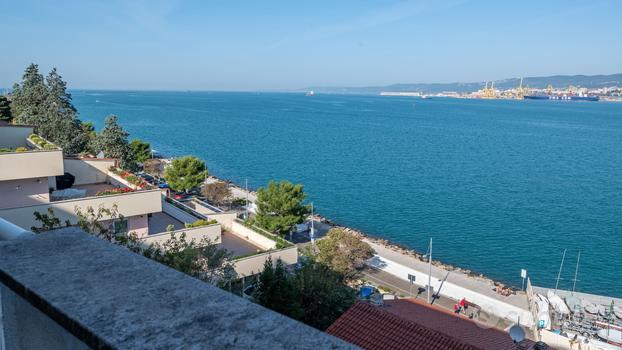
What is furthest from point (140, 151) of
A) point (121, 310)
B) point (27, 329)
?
point (121, 310)

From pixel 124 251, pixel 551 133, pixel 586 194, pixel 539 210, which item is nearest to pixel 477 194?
pixel 539 210

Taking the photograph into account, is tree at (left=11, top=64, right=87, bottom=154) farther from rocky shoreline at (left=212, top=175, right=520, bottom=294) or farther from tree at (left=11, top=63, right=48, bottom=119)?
rocky shoreline at (left=212, top=175, right=520, bottom=294)

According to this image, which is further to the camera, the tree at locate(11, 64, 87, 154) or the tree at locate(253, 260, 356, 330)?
the tree at locate(11, 64, 87, 154)

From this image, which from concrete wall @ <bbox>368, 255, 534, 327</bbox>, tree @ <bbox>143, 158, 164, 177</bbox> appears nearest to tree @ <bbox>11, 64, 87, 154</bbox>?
tree @ <bbox>143, 158, 164, 177</bbox>

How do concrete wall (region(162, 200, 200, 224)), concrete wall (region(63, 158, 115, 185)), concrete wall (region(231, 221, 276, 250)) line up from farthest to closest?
concrete wall (region(63, 158, 115, 185)), concrete wall (region(231, 221, 276, 250)), concrete wall (region(162, 200, 200, 224))

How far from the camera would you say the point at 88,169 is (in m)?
22.2

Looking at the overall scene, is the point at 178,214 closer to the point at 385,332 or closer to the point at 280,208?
the point at 280,208

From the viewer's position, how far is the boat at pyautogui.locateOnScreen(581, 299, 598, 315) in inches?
934

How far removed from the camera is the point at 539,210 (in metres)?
48.3

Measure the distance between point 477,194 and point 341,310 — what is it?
4430 cm

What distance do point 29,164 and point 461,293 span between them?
845 inches

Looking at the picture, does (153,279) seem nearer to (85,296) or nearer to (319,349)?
(85,296)

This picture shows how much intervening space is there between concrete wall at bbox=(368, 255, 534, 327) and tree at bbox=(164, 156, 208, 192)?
1962cm

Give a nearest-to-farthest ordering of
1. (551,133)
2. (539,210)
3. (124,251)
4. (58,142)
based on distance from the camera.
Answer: (124,251)
(58,142)
(539,210)
(551,133)
